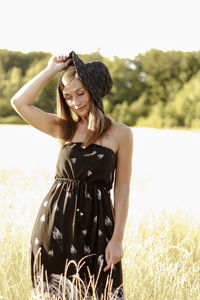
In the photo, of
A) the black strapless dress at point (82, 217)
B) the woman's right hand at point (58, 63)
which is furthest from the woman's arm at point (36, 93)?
the black strapless dress at point (82, 217)

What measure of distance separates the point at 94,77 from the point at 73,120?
0.28 meters

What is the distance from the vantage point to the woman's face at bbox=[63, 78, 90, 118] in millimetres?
2207

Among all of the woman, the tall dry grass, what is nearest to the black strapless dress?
the woman

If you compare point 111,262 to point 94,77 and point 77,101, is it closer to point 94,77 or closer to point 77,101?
point 77,101

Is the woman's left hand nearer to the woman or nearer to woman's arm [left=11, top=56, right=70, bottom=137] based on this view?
the woman

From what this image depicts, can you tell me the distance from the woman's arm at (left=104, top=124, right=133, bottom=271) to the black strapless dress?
1.6 inches

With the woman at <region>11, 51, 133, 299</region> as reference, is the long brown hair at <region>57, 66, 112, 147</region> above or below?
above

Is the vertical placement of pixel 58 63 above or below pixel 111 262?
above

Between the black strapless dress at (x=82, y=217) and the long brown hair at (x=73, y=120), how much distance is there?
0.07 metres

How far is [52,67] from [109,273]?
1151 millimetres

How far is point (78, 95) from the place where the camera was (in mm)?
2223

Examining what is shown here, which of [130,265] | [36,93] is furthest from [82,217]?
[130,265]

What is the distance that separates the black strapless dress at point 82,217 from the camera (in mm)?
2178

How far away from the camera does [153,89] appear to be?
41.2 metres
